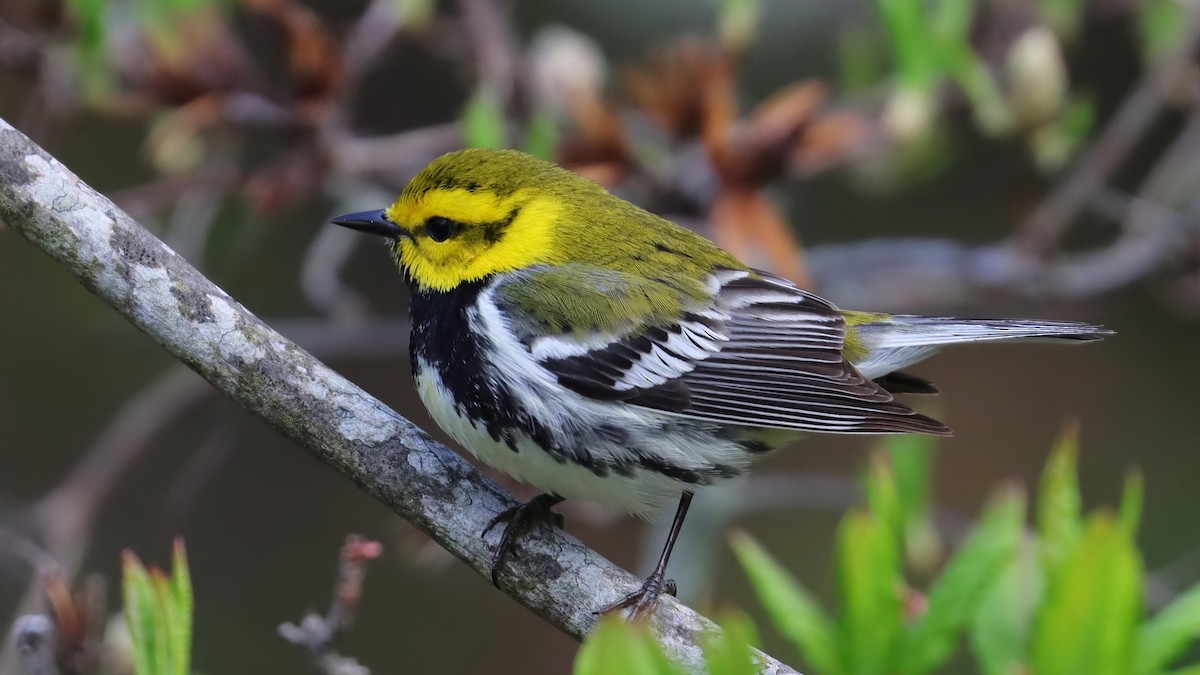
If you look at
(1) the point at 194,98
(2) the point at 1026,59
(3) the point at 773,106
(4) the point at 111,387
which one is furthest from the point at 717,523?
(4) the point at 111,387

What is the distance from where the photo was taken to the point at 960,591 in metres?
1.78

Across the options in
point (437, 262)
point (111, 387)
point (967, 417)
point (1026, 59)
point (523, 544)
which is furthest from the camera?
point (967, 417)

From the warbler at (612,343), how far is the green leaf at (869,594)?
45 cm

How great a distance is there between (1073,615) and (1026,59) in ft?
7.30

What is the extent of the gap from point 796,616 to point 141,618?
941mm

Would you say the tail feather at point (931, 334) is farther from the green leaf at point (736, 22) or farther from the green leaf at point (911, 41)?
the green leaf at point (736, 22)

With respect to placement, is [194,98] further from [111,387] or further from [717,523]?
[111,387]

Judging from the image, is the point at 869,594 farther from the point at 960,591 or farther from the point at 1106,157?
the point at 1106,157

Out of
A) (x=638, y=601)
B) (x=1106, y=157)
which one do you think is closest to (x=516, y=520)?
(x=638, y=601)

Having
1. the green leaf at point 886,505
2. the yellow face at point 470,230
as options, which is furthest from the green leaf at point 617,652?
the yellow face at point 470,230

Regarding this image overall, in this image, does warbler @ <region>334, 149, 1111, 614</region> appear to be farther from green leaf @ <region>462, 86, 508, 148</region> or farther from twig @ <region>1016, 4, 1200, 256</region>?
twig @ <region>1016, 4, 1200, 256</region>

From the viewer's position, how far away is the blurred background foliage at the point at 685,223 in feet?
9.58

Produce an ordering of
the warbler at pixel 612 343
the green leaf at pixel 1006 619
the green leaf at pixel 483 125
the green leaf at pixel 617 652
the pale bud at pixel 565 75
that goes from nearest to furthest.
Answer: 1. the green leaf at pixel 617 652
2. the green leaf at pixel 1006 619
3. the warbler at pixel 612 343
4. the green leaf at pixel 483 125
5. the pale bud at pixel 565 75

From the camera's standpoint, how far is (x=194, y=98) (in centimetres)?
303
